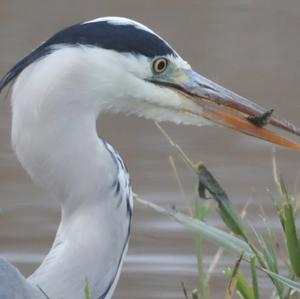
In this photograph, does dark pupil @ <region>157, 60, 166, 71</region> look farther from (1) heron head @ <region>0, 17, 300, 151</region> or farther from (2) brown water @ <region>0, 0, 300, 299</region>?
(2) brown water @ <region>0, 0, 300, 299</region>

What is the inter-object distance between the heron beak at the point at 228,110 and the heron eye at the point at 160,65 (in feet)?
0.17

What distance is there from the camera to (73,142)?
12.6 feet

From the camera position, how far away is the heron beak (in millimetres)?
4047

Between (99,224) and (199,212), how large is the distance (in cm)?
36

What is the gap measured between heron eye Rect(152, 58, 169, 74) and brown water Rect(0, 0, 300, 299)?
0.68 metres

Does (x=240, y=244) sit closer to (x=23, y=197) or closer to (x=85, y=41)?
(x=85, y=41)

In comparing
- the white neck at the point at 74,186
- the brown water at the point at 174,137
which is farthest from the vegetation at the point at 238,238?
the brown water at the point at 174,137

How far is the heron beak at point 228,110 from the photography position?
405cm

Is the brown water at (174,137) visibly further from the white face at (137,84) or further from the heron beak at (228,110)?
the white face at (137,84)

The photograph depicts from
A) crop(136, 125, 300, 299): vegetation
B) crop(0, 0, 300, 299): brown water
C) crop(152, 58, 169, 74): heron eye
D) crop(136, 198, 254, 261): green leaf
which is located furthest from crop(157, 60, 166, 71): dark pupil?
crop(0, 0, 300, 299): brown water

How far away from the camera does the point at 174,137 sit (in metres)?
7.14

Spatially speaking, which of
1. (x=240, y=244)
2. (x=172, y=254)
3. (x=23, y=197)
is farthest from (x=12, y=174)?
(x=240, y=244)

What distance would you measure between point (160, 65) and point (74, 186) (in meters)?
0.40

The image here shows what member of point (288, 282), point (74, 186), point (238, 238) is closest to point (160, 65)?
point (74, 186)
